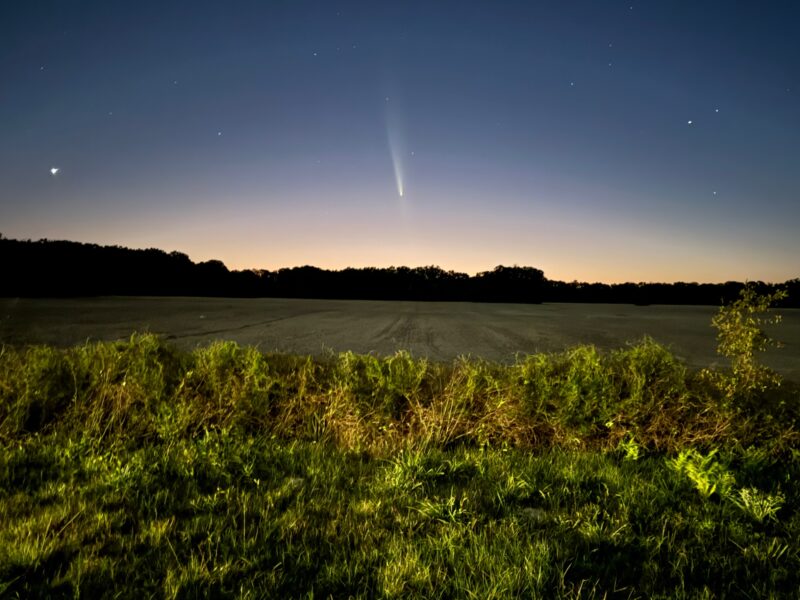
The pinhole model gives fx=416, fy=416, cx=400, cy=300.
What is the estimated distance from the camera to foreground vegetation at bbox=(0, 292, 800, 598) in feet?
8.84

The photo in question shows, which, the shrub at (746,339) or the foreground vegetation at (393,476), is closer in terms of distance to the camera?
the foreground vegetation at (393,476)

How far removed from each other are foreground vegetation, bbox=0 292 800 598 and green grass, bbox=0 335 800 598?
2cm

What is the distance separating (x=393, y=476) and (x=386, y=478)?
7 centimetres

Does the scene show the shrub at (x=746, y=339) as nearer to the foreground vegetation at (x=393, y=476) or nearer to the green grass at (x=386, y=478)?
the foreground vegetation at (x=393, y=476)

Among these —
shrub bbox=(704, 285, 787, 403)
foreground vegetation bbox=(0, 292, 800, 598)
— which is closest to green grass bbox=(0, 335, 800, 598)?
foreground vegetation bbox=(0, 292, 800, 598)

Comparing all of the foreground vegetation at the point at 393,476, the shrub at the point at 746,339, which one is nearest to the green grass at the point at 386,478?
the foreground vegetation at the point at 393,476

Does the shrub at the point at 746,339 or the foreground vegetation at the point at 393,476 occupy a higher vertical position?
the shrub at the point at 746,339

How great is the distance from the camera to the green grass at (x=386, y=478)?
2.69 metres

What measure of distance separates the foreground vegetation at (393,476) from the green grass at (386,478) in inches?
0.9

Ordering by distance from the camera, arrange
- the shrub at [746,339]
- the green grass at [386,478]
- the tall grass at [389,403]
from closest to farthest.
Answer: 1. the green grass at [386,478]
2. the tall grass at [389,403]
3. the shrub at [746,339]

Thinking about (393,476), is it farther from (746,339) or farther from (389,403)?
(746,339)

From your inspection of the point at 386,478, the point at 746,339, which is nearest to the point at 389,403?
the point at 386,478

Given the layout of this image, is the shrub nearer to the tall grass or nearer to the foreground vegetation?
the foreground vegetation

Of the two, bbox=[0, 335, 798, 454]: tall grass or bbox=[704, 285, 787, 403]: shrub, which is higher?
bbox=[704, 285, 787, 403]: shrub
